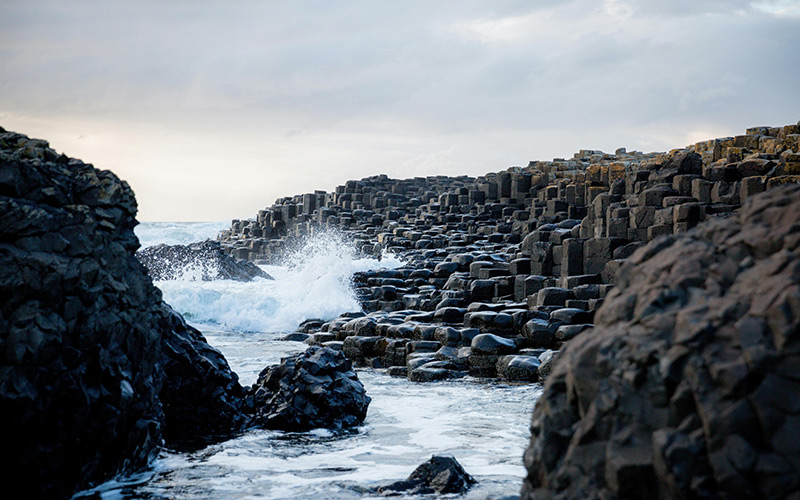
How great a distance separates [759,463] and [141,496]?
13.0 feet

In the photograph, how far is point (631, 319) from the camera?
2.73 meters

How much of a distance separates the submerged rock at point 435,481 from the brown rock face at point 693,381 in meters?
2.21

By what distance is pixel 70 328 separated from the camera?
175 inches

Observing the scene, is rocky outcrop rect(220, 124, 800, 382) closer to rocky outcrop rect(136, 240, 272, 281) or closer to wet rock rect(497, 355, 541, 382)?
wet rock rect(497, 355, 541, 382)

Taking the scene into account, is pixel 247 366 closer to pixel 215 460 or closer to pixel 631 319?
pixel 215 460

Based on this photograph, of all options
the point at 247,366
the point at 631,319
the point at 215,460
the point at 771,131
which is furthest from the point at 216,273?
the point at 631,319

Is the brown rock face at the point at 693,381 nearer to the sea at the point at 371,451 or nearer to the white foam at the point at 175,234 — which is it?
the sea at the point at 371,451

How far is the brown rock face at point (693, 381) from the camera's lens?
220 cm

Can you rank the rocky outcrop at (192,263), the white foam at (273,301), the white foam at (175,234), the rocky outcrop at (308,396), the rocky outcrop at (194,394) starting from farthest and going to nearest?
the white foam at (175,234) < the rocky outcrop at (192,263) < the white foam at (273,301) < the rocky outcrop at (308,396) < the rocky outcrop at (194,394)

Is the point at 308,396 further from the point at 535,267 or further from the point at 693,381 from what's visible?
the point at 535,267

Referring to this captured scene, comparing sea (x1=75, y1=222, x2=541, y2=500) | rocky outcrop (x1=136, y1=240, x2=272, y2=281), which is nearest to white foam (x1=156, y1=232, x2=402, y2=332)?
rocky outcrop (x1=136, y1=240, x2=272, y2=281)

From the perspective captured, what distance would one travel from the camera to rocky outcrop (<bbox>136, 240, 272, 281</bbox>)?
1214 inches

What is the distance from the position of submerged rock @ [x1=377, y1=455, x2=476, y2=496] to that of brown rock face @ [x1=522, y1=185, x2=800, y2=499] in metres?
2.21

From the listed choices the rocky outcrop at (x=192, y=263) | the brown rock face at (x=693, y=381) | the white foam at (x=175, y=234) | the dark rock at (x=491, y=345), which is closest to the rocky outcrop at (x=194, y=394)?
the brown rock face at (x=693, y=381)
